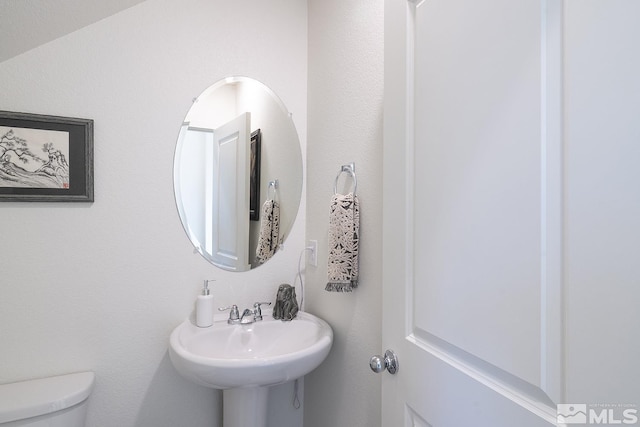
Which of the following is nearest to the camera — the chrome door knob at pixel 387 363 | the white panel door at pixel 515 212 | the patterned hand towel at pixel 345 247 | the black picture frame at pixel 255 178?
the white panel door at pixel 515 212

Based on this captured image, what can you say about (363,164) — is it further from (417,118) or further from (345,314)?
(345,314)

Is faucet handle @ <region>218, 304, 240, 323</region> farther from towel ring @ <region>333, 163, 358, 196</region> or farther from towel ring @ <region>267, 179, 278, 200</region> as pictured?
towel ring @ <region>333, 163, 358, 196</region>

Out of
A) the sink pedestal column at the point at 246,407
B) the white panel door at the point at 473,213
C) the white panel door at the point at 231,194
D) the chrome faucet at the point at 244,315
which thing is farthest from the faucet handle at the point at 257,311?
the white panel door at the point at 473,213

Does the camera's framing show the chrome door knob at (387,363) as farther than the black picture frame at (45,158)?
No

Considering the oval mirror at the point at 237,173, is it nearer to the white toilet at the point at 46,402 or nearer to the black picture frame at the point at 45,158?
the black picture frame at the point at 45,158

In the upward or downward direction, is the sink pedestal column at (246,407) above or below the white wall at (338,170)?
below

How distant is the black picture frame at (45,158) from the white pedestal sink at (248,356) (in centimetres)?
69

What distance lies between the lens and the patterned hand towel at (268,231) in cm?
161

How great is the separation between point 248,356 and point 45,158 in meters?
1.09

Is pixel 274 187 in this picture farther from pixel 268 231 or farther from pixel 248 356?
pixel 248 356

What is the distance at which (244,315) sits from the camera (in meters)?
1.48

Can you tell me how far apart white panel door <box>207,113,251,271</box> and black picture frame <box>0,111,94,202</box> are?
1.58ft

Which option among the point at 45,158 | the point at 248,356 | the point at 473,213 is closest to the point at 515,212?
the point at 473,213

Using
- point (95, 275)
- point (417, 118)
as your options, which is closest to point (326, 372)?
point (95, 275)
